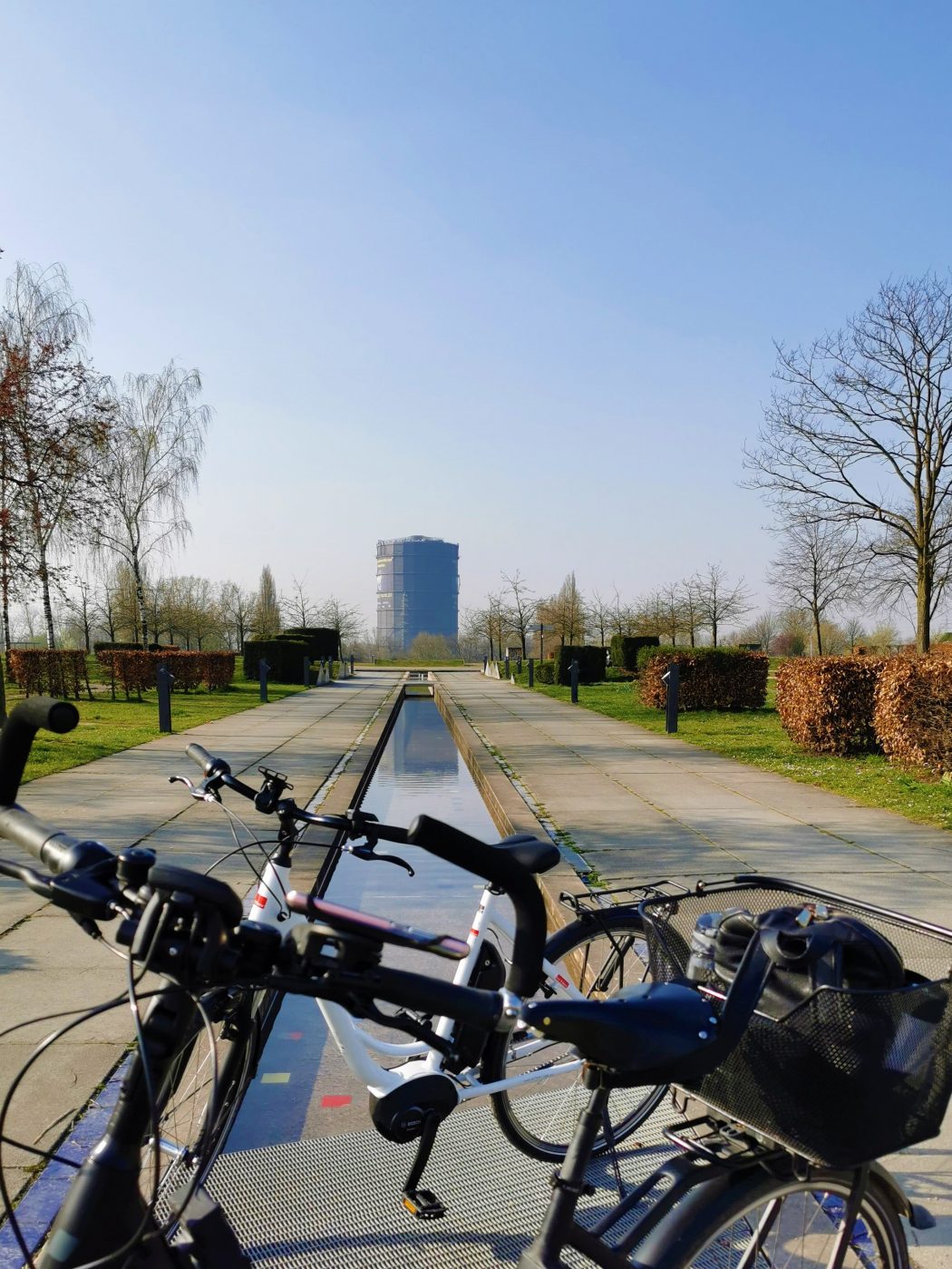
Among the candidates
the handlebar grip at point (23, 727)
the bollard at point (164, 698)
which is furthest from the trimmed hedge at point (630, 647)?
the handlebar grip at point (23, 727)

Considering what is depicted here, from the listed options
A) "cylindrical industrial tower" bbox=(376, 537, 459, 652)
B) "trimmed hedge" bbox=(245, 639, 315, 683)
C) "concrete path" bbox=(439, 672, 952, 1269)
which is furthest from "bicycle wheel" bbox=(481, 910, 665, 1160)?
"cylindrical industrial tower" bbox=(376, 537, 459, 652)

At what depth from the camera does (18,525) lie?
44.2ft

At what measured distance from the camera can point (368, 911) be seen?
570cm

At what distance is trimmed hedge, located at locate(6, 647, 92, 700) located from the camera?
66.8ft

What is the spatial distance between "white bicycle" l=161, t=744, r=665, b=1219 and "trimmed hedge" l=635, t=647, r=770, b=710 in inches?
642

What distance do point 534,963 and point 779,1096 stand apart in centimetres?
46

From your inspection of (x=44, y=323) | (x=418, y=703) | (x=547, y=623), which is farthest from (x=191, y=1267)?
(x=547, y=623)

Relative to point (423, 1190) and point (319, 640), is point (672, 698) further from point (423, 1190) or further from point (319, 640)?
point (319, 640)

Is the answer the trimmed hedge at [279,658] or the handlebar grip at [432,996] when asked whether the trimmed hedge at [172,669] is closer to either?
the trimmed hedge at [279,658]

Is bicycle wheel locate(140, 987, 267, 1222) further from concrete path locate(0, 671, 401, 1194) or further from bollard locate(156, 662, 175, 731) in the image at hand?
bollard locate(156, 662, 175, 731)

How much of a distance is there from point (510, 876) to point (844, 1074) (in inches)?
26.1

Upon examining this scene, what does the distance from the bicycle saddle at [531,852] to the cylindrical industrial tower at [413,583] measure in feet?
504

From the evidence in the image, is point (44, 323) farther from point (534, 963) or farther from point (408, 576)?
point (408, 576)

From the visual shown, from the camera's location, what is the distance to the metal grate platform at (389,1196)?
254 centimetres
